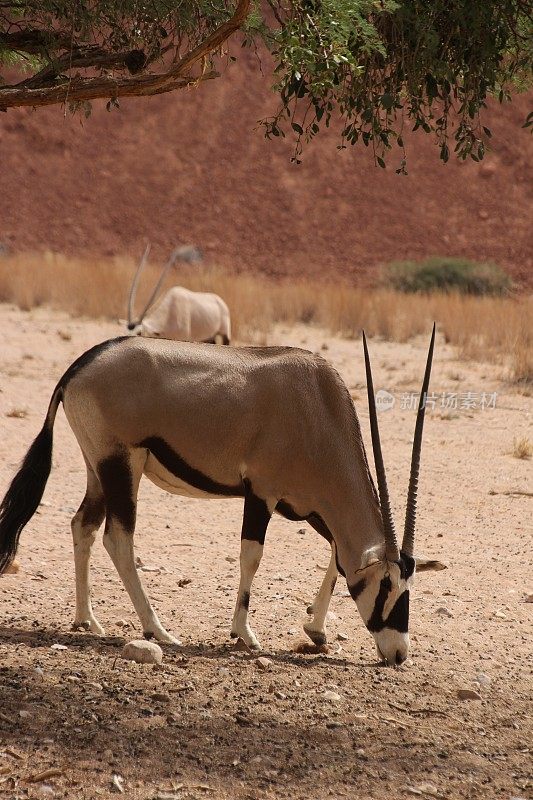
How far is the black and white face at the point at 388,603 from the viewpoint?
4.49 meters

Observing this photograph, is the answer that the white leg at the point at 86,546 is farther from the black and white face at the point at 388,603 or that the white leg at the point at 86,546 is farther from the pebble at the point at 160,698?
the black and white face at the point at 388,603

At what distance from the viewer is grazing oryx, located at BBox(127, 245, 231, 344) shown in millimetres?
13648

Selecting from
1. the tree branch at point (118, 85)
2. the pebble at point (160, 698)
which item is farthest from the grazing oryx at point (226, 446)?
the tree branch at point (118, 85)

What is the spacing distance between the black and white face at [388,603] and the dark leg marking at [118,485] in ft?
3.30

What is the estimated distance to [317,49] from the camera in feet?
13.2

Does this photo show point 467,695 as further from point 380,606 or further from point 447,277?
point 447,277

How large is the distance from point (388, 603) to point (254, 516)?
67cm

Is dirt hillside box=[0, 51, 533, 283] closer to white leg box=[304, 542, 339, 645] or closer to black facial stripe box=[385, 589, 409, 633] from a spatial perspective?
white leg box=[304, 542, 339, 645]

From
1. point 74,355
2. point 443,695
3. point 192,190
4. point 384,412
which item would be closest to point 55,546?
point 443,695

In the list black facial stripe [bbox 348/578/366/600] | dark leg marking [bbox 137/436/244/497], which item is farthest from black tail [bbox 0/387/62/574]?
black facial stripe [bbox 348/578/366/600]

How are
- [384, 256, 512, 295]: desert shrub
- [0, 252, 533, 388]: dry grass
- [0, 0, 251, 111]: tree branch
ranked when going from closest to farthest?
1. [0, 0, 251, 111]: tree branch
2. [0, 252, 533, 388]: dry grass
3. [384, 256, 512, 295]: desert shrub

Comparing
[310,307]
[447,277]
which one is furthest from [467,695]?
[447,277]

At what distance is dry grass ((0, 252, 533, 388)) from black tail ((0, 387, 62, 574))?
10.7m

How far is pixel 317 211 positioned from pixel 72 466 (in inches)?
1191
